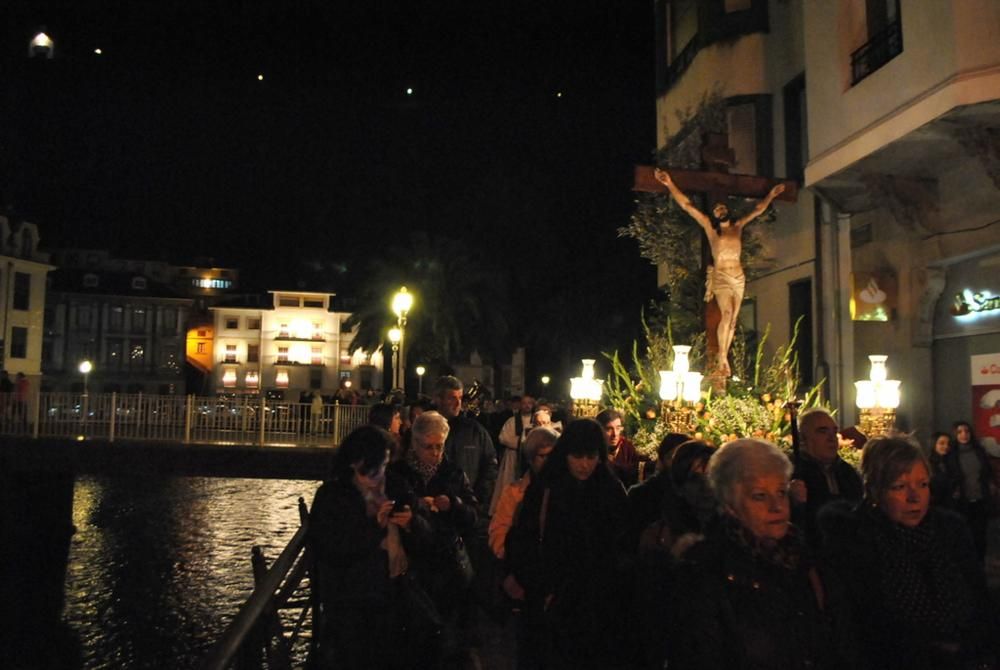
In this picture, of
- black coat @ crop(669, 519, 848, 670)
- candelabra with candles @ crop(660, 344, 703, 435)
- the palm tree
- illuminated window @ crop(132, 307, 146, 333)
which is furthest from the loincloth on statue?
illuminated window @ crop(132, 307, 146, 333)

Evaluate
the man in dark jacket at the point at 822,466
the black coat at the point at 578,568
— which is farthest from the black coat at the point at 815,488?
the black coat at the point at 578,568

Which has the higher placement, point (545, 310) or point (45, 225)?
point (45, 225)

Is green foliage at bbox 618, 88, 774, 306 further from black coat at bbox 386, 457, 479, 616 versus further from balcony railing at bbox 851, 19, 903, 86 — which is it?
black coat at bbox 386, 457, 479, 616

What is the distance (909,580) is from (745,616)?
2.73ft

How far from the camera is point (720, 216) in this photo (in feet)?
32.8

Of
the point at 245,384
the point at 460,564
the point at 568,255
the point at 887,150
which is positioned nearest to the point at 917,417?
the point at 887,150

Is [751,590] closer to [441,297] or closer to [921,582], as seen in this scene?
[921,582]

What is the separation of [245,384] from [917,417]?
73.1 m

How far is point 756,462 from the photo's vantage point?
9.82ft

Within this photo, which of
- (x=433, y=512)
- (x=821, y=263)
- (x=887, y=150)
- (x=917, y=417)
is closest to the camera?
(x=433, y=512)

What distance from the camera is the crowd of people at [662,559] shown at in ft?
Answer: 9.11

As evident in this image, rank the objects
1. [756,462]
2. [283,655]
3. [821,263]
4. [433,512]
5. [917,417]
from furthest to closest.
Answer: [821,263] → [917,417] → [433,512] → [283,655] → [756,462]

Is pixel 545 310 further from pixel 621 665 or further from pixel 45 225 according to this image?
pixel 45 225

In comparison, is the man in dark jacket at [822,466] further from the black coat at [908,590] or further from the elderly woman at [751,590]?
the elderly woman at [751,590]
